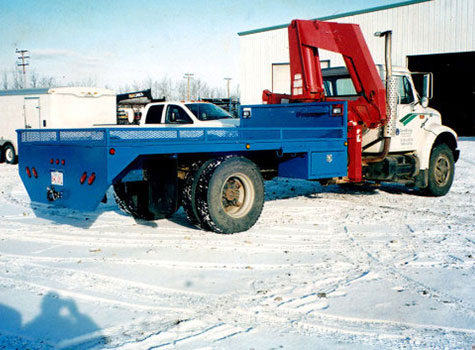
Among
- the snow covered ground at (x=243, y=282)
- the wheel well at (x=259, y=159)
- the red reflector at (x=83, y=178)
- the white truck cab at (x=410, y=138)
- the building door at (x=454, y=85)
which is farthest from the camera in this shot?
the building door at (x=454, y=85)

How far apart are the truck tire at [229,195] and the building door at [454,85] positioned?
22085mm

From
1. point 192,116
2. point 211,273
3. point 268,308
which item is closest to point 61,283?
point 211,273

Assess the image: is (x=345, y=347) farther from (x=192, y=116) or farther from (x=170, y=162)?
(x=192, y=116)

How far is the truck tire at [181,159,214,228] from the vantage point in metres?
6.73

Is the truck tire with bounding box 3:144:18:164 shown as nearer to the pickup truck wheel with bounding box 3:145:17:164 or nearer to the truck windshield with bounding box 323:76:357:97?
the pickup truck wheel with bounding box 3:145:17:164

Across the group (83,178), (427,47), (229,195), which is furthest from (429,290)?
(427,47)

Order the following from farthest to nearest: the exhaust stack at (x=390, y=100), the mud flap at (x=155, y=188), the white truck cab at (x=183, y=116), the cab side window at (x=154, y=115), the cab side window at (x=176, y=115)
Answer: the cab side window at (x=154, y=115)
the cab side window at (x=176, y=115)
the white truck cab at (x=183, y=116)
the exhaust stack at (x=390, y=100)
the mud flap at (x=155, y=188)

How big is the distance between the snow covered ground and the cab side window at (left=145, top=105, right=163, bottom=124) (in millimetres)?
5753

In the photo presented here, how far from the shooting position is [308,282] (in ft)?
16.4

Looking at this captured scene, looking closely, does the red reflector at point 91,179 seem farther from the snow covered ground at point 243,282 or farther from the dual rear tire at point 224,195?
the dual rear tire at point 224,195

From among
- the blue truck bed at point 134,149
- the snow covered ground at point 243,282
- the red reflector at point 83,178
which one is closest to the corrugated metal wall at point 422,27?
the snow covered ground at point 243,282

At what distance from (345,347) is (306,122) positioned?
222 inches

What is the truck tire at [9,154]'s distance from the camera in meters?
19.9

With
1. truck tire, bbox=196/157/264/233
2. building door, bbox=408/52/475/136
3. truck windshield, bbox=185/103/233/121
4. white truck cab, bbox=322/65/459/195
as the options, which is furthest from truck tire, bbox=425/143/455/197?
building door, bbox=408/52/475/136
